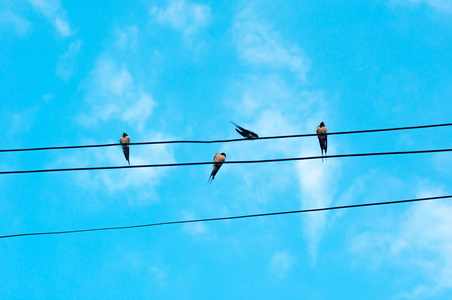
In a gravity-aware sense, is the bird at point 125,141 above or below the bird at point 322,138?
above

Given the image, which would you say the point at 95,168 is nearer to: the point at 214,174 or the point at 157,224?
the point at 157,224

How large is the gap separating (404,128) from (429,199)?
3.77 feet

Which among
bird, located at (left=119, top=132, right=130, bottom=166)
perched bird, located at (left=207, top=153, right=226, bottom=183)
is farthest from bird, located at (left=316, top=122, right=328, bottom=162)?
bird, located at (left=119, top=132, right=130, bottom=166)

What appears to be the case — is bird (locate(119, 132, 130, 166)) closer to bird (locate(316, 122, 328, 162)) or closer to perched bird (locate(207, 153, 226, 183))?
perched bird (locate(207, 153, 226, 183))

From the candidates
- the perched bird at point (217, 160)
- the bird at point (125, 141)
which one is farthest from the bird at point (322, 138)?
the bird at point (125, 141)

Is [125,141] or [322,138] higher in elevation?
[125,141]

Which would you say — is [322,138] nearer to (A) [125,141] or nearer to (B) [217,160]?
(B) [217,160]

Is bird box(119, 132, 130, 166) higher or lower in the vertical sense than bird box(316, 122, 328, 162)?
higher

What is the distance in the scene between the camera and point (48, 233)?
28.5 ft

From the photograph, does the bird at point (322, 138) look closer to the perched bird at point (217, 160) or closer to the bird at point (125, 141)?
the perched bird at point (217, 160)

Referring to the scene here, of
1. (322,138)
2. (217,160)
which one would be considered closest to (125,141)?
(217,160)

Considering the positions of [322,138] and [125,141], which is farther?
[125,141]

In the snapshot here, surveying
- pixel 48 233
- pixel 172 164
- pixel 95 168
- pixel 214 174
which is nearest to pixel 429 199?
pixel 172 164

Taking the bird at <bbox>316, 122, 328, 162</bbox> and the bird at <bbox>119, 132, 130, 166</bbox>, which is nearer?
the bird at <bbox>316, 122, 328, 162</bbox>
